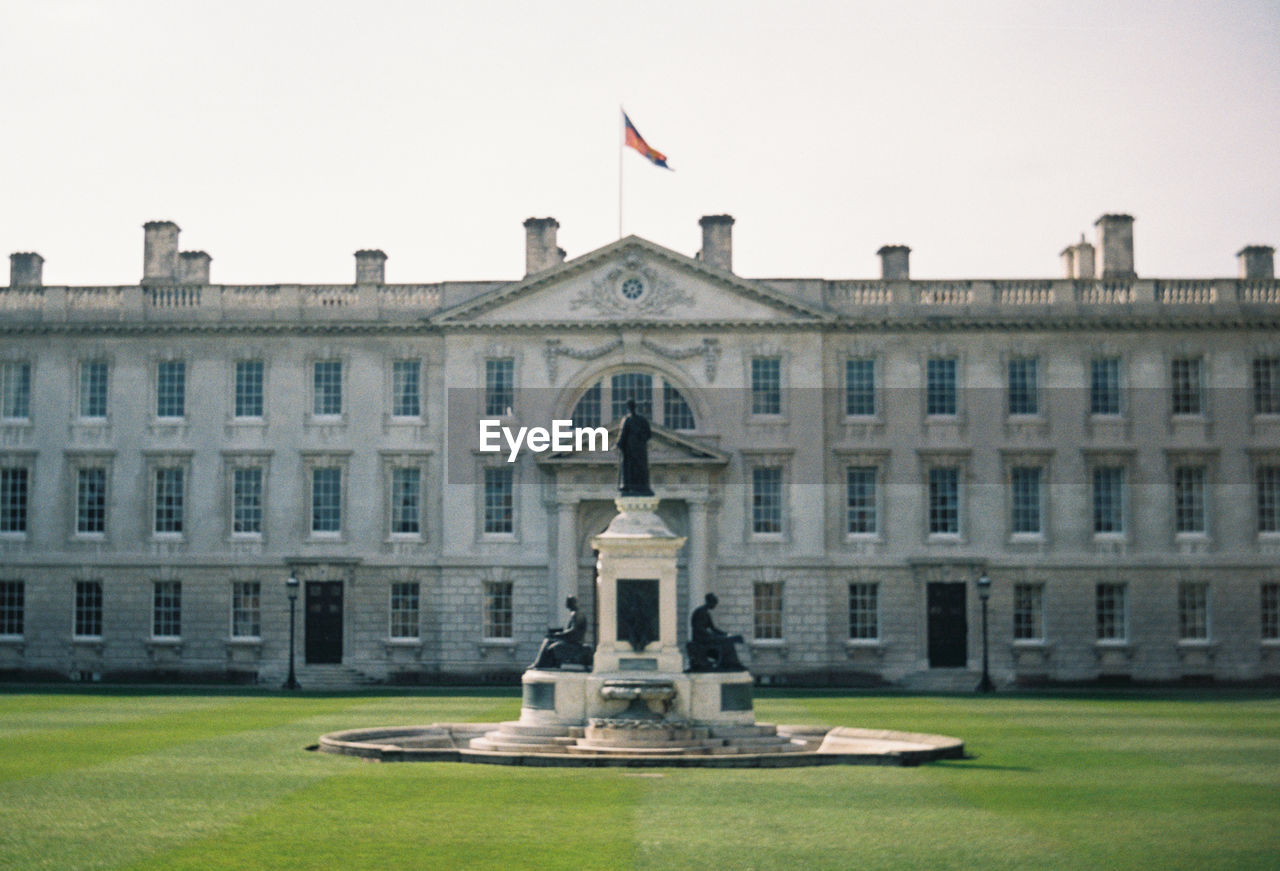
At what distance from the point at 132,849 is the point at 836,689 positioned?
34983 mm

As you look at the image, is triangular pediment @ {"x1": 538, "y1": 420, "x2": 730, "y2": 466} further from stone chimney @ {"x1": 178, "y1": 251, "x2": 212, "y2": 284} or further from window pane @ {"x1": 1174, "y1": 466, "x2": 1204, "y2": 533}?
window pane @ {"x1": 1174, "y1": 466, "x2": 1204, "y2": 533}

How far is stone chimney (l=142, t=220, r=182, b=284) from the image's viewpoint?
173 ft

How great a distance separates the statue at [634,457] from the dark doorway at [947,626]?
85.1 ft

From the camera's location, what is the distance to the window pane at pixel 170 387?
51125 mm

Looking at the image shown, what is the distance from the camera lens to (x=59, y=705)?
3544 cm

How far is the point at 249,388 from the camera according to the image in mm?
51000

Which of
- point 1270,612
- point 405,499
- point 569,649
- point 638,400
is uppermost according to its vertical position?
point 638,400

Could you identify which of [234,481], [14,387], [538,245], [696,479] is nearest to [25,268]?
[14,387]

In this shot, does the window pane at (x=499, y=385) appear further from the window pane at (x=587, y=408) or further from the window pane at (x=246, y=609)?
the window pane at (x=246, y=609)

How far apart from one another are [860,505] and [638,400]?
772 cm

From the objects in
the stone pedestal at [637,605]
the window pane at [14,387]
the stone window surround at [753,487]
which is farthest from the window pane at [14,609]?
the stone pedestal at [637,605]

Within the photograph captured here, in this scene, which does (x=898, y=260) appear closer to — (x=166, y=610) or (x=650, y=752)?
(x=166, y=610)

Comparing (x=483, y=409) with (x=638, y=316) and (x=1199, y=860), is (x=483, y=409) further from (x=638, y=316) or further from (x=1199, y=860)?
(x=1199, y=860)

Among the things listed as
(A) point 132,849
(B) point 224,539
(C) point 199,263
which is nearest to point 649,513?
(A) point 132,849
